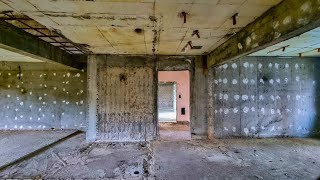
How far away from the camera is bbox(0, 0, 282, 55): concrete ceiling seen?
106 inches

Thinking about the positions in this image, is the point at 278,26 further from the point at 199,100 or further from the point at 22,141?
the point at 22,141

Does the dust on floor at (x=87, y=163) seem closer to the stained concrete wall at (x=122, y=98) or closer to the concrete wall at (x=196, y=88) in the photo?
the stained concrete wall at (x=122, y=98)

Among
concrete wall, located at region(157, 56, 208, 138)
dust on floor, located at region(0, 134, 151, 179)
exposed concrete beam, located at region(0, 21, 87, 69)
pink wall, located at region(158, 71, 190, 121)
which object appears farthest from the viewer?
pink wall, located at region(158, 71, 190, 121)

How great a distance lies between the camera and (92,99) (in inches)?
243

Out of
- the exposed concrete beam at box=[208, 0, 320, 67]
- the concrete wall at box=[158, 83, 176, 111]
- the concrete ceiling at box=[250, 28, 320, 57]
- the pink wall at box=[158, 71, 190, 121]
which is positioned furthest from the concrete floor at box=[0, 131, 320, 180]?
the concrete wall at box=[158, 83, 176, 111]

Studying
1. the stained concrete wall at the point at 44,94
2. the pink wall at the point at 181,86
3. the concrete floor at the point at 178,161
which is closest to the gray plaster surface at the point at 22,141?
the concrete floor at the point at 178,161

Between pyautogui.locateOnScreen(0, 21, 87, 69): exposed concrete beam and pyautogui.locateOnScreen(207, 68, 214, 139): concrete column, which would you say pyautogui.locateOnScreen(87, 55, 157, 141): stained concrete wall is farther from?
pyautogui.locateOnScreen(207, 68, 214, 139): concrete column

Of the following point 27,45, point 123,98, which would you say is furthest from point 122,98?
point 27,45

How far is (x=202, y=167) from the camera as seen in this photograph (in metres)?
4.10

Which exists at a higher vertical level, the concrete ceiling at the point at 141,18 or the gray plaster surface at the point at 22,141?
the concrete ceiling at the point at 141,18

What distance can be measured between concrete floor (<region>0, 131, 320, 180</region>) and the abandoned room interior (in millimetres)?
22

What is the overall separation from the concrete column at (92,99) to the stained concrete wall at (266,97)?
3134 mm

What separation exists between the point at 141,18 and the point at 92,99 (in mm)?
3515

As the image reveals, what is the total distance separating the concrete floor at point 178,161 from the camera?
12.4 feet
